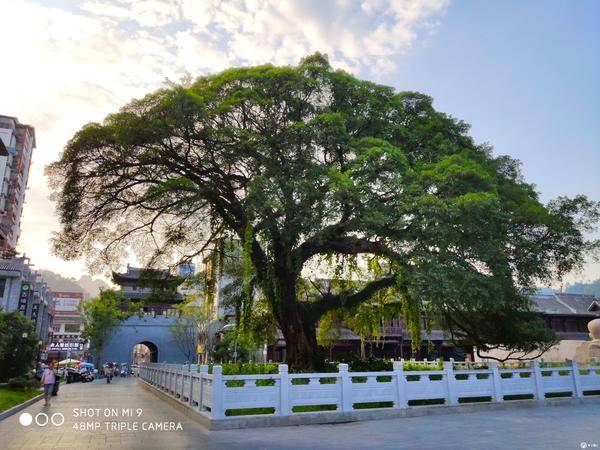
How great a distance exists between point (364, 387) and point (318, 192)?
15.9 ft

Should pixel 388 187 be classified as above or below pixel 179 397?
above

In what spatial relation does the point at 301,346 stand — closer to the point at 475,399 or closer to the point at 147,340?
the point at 475,399

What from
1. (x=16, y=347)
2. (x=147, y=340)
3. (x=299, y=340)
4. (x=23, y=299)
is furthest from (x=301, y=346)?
(x=147, y=340)

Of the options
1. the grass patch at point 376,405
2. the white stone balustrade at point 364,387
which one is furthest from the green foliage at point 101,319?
the grass patch at point 376,405

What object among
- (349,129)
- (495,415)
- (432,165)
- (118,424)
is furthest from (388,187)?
(118,424)

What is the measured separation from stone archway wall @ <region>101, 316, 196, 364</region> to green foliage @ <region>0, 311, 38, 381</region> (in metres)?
21.3

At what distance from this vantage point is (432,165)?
12.4 meters

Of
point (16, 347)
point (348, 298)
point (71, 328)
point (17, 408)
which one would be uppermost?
point (71, 328)

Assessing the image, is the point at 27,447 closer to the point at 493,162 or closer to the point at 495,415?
the point at 495,415

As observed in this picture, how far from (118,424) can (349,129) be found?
981cm

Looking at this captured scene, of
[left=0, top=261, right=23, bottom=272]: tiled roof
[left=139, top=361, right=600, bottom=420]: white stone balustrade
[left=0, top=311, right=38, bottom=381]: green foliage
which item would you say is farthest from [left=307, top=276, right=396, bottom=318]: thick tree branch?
[left=0, top=261, right=23, bottom=272]: tiled roof

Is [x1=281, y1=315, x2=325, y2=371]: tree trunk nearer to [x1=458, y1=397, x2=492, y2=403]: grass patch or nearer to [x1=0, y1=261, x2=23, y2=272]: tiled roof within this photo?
[x1=458, y1=397, x2=492, y2=403]: grass patch

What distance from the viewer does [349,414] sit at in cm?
995

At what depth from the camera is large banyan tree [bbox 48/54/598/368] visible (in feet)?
37.0
